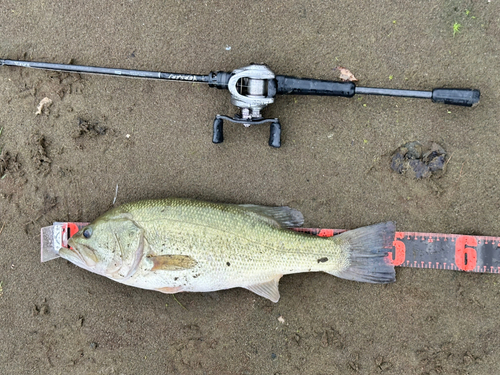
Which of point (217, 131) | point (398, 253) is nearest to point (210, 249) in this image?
point (217, 131)

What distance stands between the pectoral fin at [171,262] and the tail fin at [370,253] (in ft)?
4.28

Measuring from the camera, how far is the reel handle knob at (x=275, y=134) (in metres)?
2.92

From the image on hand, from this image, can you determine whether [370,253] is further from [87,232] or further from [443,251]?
[87,232]

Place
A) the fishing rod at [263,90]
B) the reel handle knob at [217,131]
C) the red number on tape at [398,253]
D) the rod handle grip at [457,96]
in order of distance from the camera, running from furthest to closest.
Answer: the red number on tape at [398,253] → the reel handle knob at [217,131] → the rod handle grip at [457,96] → the fishing rod at [263,90]

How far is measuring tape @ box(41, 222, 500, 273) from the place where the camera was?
3039 millimetres

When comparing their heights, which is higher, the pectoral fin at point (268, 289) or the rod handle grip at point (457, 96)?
the rod handle grip at point (457, 96)

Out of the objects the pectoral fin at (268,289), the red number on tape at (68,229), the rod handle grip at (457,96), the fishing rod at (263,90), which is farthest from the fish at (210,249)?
the rod handle grip at (457,96)

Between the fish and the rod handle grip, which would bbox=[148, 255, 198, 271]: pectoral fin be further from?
the rod handle grip

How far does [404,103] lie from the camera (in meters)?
3.13

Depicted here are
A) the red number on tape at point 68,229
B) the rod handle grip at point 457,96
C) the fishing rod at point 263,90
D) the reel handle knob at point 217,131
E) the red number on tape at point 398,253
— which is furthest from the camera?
the red number on tape at point 68,229

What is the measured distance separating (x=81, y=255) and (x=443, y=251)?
10.7 ft

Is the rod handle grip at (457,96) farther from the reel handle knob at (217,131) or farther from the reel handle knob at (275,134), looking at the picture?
the reel handle knob at (217,131)

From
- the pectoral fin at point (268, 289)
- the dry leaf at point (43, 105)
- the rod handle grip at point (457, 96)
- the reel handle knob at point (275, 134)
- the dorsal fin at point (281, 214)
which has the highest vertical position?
the rod handle grip at point (457, 96)

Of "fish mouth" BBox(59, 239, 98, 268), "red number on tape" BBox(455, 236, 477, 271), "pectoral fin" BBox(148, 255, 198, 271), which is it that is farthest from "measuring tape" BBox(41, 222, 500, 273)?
"fish mouth" BBox(59, 239, 98, 268)
